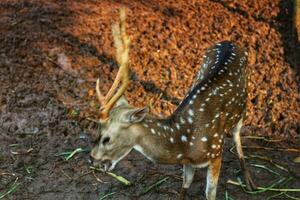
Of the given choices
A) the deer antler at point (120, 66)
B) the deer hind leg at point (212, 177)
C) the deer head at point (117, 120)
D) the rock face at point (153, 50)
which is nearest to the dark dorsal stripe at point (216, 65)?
the deer hind leg at point (212, 177)

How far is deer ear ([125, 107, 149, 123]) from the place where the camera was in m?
4.93

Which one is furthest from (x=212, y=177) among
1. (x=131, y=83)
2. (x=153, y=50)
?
(x=153, y=50)

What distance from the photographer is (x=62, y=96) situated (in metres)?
7.23

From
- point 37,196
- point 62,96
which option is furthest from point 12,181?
point 62,96

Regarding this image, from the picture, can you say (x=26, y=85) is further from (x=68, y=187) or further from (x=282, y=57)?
(x=282, y=57)

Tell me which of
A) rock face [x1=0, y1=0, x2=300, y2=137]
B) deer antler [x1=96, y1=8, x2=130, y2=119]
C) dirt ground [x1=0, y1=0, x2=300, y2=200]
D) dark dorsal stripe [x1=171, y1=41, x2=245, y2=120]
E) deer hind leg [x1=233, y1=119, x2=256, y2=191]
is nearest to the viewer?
deer antler [x1=96, y1=8, x2=130, y2=119]

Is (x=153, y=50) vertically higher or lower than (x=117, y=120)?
lower

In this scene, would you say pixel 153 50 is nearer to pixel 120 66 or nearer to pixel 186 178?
pixel 186 178

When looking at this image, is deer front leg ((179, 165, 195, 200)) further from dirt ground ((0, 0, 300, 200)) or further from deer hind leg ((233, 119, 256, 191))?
deer hind leg ((233, 119, 256, 191))

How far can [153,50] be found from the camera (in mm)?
7770

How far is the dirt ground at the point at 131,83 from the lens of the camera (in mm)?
6332

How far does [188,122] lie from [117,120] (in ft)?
2.44

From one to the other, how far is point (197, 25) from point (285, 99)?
1.57 meters

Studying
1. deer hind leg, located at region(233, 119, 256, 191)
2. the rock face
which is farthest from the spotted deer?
the rock face
